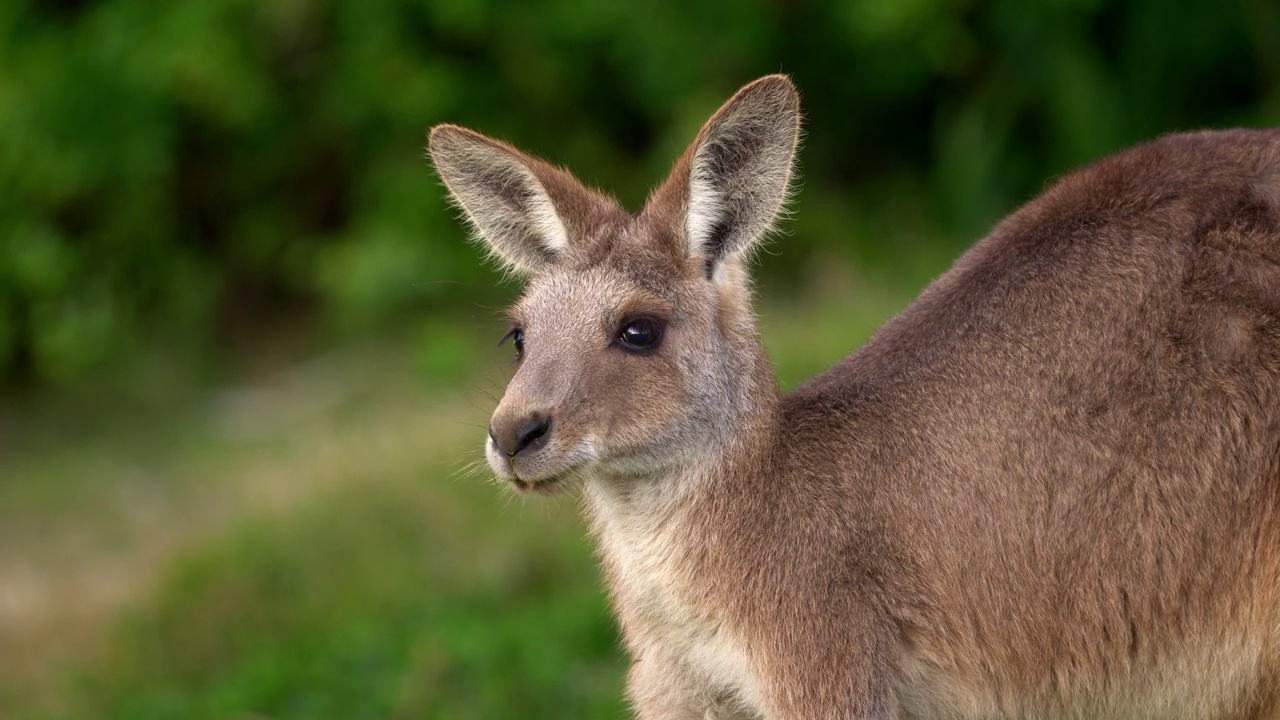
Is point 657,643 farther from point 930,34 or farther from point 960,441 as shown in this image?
point 930,34

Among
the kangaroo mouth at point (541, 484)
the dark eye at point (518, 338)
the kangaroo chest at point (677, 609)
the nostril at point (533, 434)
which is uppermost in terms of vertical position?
the dark eye at point (518, 338)

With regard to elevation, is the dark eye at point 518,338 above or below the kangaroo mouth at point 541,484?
above

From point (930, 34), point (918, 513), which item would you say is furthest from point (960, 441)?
point (930, 34)

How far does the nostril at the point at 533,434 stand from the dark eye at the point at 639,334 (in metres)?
0.36

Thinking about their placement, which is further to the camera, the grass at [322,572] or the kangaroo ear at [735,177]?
the grass at [322,572]

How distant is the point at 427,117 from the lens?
35.7ft

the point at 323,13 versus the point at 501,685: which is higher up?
the point at 323,13


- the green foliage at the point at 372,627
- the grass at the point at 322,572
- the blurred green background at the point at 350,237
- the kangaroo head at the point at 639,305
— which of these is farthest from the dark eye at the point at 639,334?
the blurred green background at the point at 350,237

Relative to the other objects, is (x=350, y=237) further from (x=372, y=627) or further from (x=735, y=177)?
(x=735, y=177)

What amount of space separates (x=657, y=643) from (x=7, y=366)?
8.69 metres

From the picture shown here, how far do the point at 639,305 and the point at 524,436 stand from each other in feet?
1.67

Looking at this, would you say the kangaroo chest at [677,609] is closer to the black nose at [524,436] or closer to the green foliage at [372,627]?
the black nose at [524,436]

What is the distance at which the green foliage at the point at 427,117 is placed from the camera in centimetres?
981

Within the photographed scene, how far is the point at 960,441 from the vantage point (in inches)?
172
